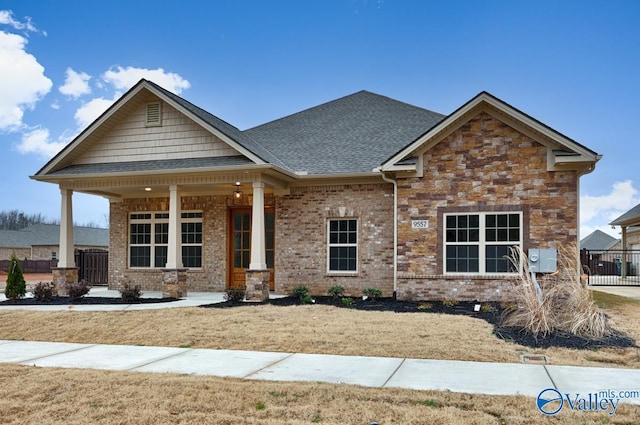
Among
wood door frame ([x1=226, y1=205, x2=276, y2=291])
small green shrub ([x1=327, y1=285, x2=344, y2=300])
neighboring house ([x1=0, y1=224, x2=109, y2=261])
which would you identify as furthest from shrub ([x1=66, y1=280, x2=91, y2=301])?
neighboring house ([x1=0, y1=224, x2=109, y2=261])

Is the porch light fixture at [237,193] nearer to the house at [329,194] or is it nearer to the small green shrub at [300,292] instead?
the house at [329,194]

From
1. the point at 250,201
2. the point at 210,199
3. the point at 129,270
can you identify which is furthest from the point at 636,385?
the point at 129,270

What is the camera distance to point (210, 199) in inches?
715

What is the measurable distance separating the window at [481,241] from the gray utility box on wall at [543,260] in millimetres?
1578

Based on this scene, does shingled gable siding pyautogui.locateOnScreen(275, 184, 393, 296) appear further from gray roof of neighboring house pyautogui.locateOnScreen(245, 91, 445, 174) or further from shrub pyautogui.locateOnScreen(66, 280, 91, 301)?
shrub pyautogui.locateOnScreen(66, 280, 91, 301)

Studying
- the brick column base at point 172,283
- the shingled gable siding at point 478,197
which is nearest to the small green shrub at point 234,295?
the brick column base at point 172,283

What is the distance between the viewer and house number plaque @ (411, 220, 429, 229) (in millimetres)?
14898

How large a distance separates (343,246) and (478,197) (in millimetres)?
4207

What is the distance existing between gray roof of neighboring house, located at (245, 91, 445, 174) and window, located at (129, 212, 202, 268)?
3.61 m

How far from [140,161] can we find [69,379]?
35.5ft

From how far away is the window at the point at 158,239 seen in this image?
60.3ft

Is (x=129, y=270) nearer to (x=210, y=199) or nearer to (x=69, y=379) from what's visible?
(x=210, y=199)

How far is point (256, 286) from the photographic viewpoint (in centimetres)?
1488

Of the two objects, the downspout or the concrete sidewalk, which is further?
the downspout
